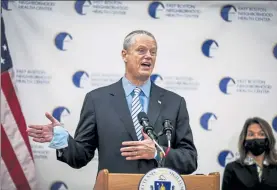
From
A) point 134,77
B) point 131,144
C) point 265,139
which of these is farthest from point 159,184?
point 265,139

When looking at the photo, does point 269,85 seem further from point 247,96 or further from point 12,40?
point 12,40

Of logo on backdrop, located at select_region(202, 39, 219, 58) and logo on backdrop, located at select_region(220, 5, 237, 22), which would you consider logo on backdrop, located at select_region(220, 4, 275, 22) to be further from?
logo on backdrop, located at select_region(202, 39, 219, 58)

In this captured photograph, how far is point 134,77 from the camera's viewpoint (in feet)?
10.0

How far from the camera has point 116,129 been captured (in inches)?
113

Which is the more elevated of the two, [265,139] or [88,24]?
[88,24]

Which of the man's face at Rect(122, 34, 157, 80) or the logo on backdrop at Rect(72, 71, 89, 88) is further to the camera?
the logo on backdrop at Rect(72, 71, 89, 88)

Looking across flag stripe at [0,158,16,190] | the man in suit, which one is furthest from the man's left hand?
flag stripe at [0,158,16,190]

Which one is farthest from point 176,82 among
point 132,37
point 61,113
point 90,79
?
point 132,37

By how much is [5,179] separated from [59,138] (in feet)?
4.80

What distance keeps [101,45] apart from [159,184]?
2.07 meters

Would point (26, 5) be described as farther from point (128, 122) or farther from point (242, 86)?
point (242, 86)

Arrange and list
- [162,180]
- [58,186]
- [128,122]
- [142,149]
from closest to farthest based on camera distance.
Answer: [162,180] < [142,149] < [128,122] < [58,186]

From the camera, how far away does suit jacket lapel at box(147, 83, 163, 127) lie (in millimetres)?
2814

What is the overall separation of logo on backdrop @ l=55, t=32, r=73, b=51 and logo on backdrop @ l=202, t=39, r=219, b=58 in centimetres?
111
